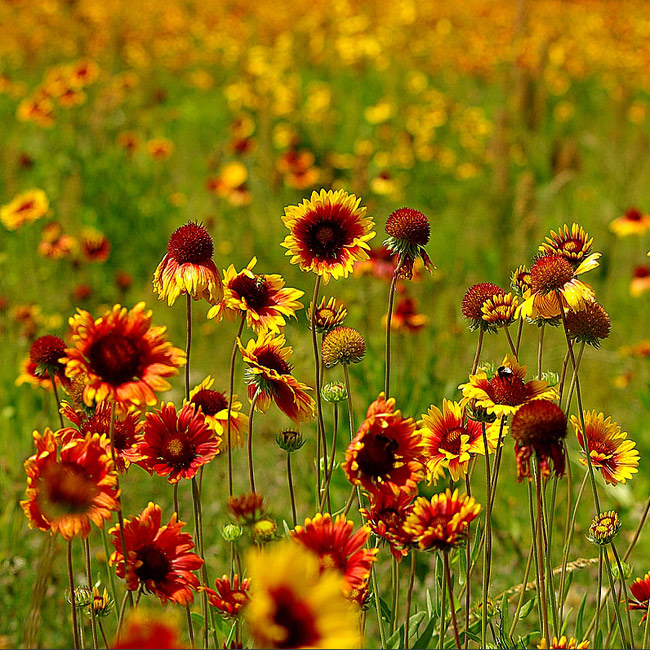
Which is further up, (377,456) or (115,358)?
(115,358)

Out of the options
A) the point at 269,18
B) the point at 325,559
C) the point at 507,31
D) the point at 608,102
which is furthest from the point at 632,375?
the point at 269,18

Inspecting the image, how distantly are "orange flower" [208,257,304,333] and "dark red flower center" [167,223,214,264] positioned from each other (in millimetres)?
50

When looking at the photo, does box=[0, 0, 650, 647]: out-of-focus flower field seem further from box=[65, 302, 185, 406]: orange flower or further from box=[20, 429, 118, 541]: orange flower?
box=[65, 302, 185, 406]: orange flower

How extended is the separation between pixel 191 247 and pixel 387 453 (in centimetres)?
45

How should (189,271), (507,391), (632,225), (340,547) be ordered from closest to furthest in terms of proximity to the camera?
(340,547), (507,391), (189,271), (632,225)

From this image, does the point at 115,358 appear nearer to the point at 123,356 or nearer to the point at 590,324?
the point at 123,356

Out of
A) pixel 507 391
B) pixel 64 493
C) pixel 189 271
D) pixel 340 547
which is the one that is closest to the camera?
pixel 64 493

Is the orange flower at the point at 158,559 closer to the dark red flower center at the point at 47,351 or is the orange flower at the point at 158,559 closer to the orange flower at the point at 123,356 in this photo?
the orange flower at the point at 123,356

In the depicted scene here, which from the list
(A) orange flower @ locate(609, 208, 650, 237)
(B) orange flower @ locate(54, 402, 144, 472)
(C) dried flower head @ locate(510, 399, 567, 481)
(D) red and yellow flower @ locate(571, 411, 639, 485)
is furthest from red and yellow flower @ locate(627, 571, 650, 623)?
(A) orange flower @ locate(609, 208, 650, 237)

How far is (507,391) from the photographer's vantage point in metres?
1.08

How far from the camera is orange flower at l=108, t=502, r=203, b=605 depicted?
101cm

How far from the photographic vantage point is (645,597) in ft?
4.00

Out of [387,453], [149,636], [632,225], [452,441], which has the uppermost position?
[149,636]

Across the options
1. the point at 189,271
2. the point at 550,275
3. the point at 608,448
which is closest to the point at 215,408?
the point at 189,271
